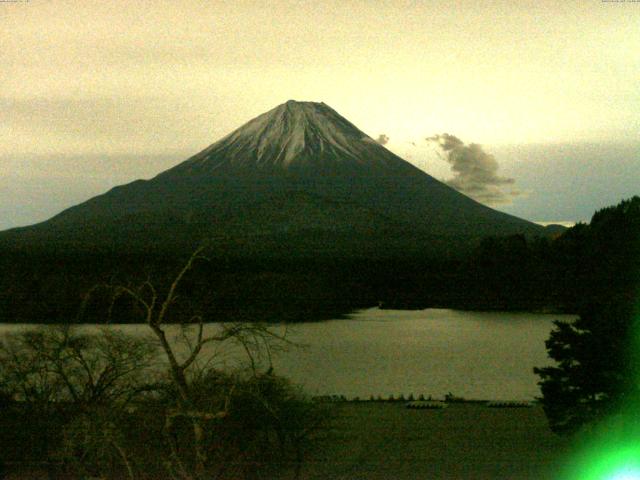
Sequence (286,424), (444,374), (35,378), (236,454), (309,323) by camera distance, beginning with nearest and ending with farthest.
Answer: (236,454), (286,424), (35,378), (444,374), (309,323)

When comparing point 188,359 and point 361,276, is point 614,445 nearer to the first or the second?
point 188,359

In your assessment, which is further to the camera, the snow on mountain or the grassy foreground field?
the snow on mountain

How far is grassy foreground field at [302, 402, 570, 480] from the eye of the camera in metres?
8.80

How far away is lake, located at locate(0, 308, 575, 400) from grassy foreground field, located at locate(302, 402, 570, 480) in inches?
52.7

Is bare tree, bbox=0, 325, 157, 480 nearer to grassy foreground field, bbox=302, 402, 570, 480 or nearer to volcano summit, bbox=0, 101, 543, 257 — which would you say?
grassy foreground field, bbox=302, 402, 570, 480

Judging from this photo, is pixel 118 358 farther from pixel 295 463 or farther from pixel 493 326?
pixel 493 326

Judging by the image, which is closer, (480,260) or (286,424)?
(286,424)

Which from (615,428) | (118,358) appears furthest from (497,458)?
(118,358)

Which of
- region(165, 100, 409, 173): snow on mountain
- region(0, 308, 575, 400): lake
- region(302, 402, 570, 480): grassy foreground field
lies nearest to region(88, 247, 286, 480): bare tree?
region(302, 402, 570, 480): grassy foreground field

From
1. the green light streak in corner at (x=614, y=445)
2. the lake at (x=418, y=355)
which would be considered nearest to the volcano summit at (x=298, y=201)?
the lake at (x=418, y=355)

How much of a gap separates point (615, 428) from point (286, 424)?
11.8 feet

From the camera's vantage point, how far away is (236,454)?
23.1 ft

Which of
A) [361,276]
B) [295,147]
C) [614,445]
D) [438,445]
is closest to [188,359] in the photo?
[614,445]

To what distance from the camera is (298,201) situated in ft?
196
